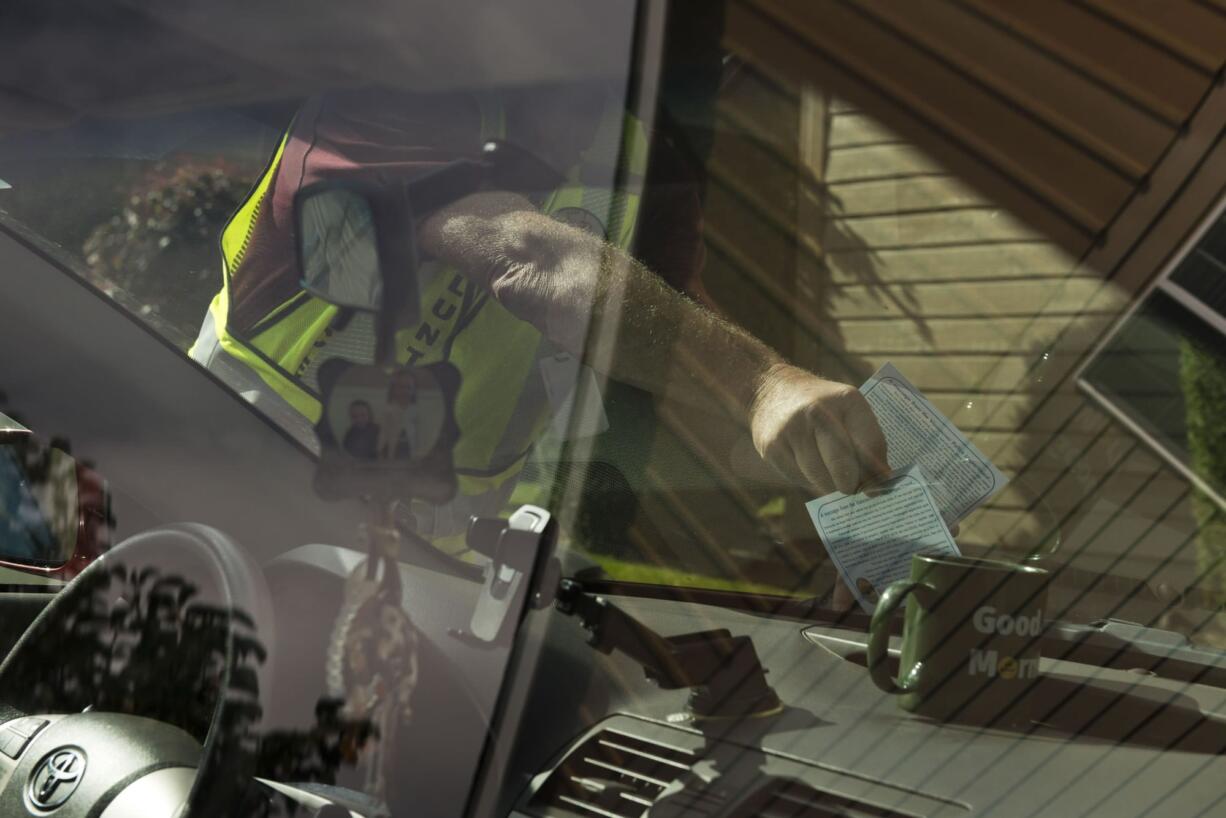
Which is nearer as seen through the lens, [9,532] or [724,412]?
[724,412]

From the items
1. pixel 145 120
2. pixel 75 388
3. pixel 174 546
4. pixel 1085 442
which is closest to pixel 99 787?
pixel 174 546

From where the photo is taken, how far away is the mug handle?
35.4 inches

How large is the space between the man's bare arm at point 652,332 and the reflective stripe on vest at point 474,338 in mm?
23

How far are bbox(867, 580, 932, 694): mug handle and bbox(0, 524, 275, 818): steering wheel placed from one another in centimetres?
46

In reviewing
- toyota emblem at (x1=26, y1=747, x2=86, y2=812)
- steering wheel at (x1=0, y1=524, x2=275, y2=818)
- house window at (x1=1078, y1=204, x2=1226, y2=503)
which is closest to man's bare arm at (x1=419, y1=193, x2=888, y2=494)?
steering wheel at (x1=0, y1=524, x2=275, y2=818)

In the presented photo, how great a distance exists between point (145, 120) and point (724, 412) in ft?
1.85

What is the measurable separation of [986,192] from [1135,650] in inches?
27.1

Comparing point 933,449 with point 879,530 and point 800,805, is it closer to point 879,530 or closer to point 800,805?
point 879,530

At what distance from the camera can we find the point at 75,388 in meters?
Answer: 0.93

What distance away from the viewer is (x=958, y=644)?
2.91ft

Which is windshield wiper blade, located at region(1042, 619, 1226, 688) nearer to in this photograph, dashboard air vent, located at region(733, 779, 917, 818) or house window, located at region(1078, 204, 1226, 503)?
dashboard air vent, located at region(733, 779, 917, 818)

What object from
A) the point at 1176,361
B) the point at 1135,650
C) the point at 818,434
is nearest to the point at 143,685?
the point at 818,434

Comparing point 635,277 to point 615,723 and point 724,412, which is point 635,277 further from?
point 615,723

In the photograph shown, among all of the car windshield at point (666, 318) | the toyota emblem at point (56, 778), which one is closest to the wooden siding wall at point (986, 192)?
the car windshield at point (666, 318)
